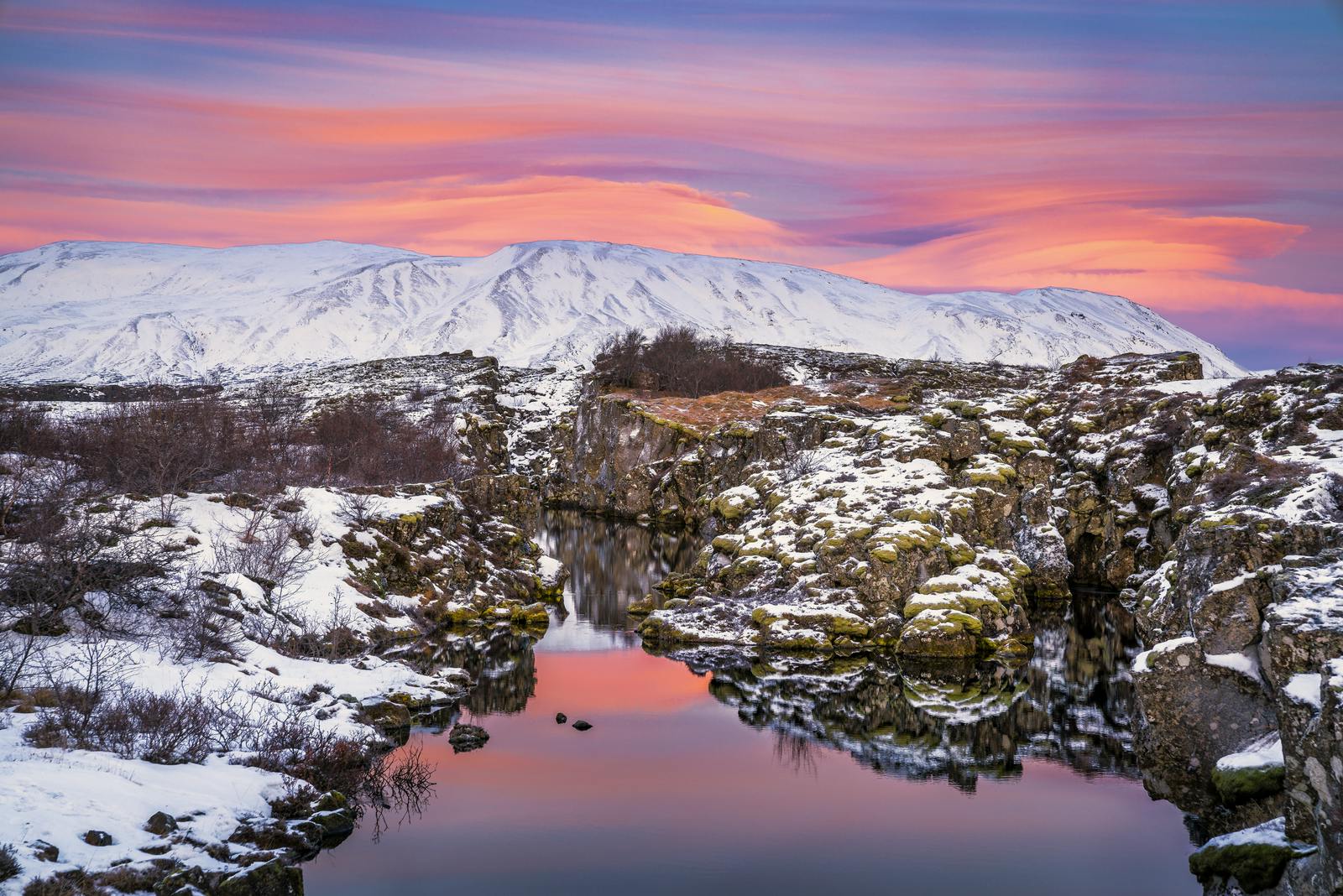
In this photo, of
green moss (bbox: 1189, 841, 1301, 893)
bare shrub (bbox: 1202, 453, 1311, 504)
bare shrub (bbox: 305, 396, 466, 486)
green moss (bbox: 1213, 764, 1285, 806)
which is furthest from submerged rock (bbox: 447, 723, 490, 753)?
bare shrub (bbox: 305, 396, 466, 486)

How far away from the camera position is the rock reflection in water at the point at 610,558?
4969cm

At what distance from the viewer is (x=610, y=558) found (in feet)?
219

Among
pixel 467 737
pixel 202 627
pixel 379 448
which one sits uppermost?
pixel 379 448

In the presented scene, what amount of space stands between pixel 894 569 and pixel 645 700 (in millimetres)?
13224

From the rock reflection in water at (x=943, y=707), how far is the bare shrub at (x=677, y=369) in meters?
79.3

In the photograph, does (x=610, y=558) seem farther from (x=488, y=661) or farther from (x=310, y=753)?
(x=310, y=753)

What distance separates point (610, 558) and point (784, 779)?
139ft

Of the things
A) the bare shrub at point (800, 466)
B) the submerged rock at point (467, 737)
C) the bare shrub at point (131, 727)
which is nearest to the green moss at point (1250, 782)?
the submerged rock at point (467, 737)

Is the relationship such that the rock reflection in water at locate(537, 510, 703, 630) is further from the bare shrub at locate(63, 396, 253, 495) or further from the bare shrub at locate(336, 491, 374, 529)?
the bare shrub at locate(63, 396, 253, 495)

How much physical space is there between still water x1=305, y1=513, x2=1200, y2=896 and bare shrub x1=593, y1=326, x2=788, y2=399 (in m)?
81.0

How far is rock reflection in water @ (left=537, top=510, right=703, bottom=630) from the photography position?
1956 inches

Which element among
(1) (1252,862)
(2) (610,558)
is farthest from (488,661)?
(2) (610,558)

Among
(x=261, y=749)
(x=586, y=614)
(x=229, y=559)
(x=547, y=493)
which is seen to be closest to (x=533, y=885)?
(x=261, y=749)

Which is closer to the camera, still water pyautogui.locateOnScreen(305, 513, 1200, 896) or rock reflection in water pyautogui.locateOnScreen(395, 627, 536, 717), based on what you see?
still water pyautogui.locateOnScreen(305, 513, 1200, 896)
